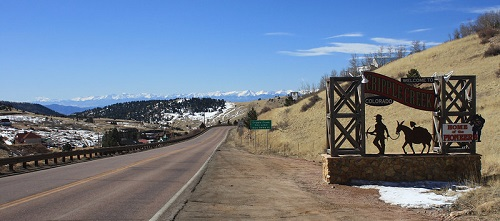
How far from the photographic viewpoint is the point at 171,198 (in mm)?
11633

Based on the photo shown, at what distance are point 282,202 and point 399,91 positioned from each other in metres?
7.45

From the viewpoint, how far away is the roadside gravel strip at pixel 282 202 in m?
9.46

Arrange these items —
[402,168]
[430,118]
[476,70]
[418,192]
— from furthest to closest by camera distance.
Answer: [476,70] → [430,118] → [402,168] → [418,192]

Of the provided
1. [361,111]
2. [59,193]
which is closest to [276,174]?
[361,111]

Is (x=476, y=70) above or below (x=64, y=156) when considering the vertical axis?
above

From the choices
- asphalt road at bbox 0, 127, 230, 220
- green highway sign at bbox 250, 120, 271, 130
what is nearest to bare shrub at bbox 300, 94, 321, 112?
green highway sign at bbox 250, 120, 271, 130

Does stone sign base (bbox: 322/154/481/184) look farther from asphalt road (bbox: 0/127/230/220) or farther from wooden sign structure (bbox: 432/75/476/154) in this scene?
asphalt road (bbox: 0/127/230/220)

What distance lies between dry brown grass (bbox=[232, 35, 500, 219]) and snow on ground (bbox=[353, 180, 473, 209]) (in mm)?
674

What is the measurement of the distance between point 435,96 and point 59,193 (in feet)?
42.7

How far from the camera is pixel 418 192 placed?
43.1 feet

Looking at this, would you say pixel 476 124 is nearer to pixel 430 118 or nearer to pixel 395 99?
pixel 395 99

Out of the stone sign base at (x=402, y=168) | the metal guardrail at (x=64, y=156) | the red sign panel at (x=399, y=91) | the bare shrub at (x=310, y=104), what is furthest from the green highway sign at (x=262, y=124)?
the stone sign base at (x=402, y=168)

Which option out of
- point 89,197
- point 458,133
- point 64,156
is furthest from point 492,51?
point 89,197

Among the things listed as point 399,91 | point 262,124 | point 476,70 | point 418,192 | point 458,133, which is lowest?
point 418,192
